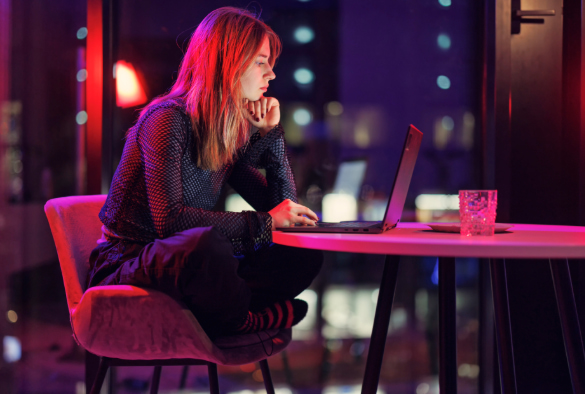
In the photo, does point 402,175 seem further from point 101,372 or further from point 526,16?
→ point 526,16

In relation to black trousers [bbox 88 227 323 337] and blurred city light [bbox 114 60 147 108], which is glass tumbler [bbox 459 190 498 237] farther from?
blurred city light [bbox 114 60 147 108]

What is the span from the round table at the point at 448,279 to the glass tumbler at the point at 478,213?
0.12 ft

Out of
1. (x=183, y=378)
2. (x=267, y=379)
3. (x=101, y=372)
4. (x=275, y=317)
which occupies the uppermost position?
(x=275, y=317)

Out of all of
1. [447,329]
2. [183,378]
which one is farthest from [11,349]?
[447,329]

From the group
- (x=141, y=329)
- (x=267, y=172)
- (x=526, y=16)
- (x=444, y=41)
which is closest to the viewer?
(x=141, y=329)

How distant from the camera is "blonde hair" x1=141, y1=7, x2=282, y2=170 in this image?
1420mm

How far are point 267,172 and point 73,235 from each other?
25.5 inches

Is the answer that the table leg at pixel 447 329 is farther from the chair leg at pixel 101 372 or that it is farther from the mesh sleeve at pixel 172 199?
the chair leg at pixel 101 372

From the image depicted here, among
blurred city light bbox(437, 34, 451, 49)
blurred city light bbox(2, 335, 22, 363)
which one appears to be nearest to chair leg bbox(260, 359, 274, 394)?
blurred city light bbox(2, 335, 22, 363)

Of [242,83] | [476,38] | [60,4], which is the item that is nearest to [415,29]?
[476,38]

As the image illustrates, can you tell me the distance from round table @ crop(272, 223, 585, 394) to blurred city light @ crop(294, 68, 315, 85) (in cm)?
117

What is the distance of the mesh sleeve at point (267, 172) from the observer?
161cm

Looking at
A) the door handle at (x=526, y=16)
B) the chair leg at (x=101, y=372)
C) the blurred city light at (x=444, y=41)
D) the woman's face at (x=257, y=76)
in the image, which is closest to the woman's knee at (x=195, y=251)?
the chair leg at (x=101, y=372)

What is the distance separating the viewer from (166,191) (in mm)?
1212
